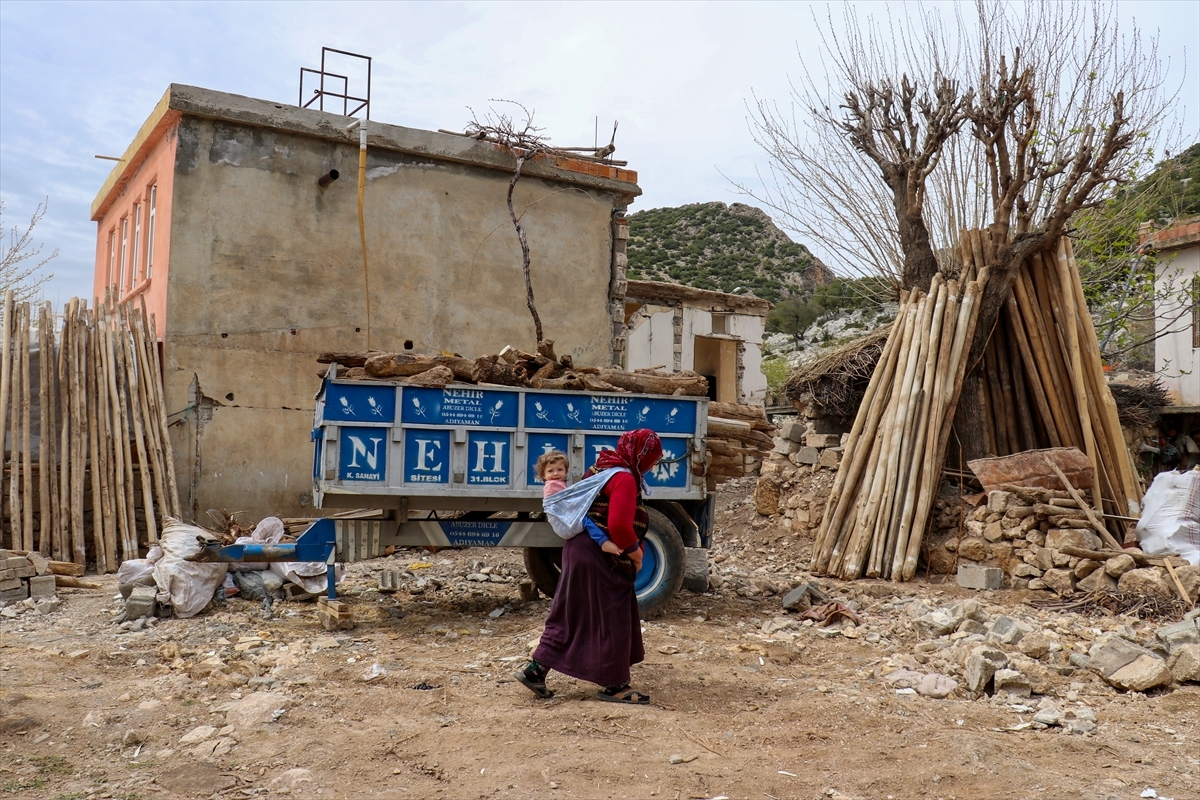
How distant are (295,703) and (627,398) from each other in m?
3.55

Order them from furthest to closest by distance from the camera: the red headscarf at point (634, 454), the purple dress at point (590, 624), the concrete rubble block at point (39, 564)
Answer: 1. the concrete rubble block at point (39, 564)
2. the red headscarf at point (634, 454)
3. the purple dress at point (590, 624)

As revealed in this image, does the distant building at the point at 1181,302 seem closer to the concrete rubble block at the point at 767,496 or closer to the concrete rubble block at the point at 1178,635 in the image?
the concrete rubble block at the point at 767,496

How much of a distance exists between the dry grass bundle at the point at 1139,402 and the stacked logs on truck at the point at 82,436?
13068 millimetres

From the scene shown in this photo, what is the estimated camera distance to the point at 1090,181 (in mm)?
10141

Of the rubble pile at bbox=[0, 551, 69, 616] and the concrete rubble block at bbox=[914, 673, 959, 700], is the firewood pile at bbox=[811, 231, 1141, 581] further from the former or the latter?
the rubble pile at bbox=[0, 551, 69, 616]

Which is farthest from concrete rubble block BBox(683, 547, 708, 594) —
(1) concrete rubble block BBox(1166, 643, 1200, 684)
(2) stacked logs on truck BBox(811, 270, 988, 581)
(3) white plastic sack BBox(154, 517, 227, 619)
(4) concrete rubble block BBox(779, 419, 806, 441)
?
(4) concrete rubble block BBox(779, 419, 806, 441)

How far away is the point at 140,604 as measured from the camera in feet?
23.8

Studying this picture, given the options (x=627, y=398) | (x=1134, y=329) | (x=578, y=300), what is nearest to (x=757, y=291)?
(x=1134, y=329)

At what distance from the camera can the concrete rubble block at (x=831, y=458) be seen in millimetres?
12336

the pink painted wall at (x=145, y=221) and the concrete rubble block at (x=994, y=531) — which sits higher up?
the pink painted wall at (x=145, y=221)

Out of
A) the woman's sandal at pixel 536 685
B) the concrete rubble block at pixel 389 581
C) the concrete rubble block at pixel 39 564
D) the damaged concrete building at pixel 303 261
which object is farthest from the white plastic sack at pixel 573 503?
the damaged concrete building at pixel 303 261

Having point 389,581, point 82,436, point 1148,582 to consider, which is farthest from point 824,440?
point 82,436

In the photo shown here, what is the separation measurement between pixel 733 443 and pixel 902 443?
2772 millimetres

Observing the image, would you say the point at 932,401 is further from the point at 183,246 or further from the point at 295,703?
the point at 183,246
